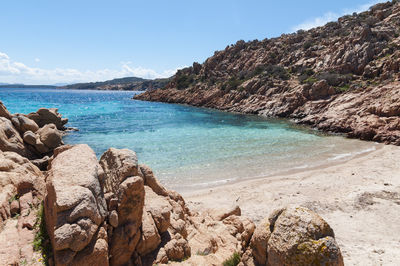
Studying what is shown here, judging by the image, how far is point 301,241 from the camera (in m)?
4.70

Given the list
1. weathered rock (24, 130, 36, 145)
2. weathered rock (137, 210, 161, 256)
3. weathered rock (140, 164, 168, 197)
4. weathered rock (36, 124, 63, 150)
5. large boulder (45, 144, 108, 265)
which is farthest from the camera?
weathered rock (36, 124, 63, 150)

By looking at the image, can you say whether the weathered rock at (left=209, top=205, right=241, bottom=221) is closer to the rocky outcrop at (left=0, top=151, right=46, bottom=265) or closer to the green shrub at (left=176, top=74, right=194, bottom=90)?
the rocky outcrop at (left=0, top=151, right=46, bottom=265)

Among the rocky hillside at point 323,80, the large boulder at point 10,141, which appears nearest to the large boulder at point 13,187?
the large boulder at point 10,141

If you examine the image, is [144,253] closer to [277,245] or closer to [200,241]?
[200,241]

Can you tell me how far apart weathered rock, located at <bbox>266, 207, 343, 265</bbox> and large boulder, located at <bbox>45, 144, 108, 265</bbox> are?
11.1 ft

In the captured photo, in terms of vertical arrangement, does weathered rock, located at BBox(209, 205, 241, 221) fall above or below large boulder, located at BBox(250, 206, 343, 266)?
below

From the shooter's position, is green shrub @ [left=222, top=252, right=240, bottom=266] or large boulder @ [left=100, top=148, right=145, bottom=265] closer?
large boulder @ [left=100, top=148, right=145, bottom=265]

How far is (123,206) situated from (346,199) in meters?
10.1

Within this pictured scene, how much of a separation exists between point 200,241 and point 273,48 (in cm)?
7432

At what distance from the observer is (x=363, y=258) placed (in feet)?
22.0

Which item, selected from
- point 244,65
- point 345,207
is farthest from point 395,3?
point 345,207

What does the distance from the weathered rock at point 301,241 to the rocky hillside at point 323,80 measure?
73.6ft

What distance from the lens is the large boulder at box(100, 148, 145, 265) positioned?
5.17m

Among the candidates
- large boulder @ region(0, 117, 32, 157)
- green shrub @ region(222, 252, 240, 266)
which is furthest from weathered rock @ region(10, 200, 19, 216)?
large boulder @ region(0, 117, 32, 157)
